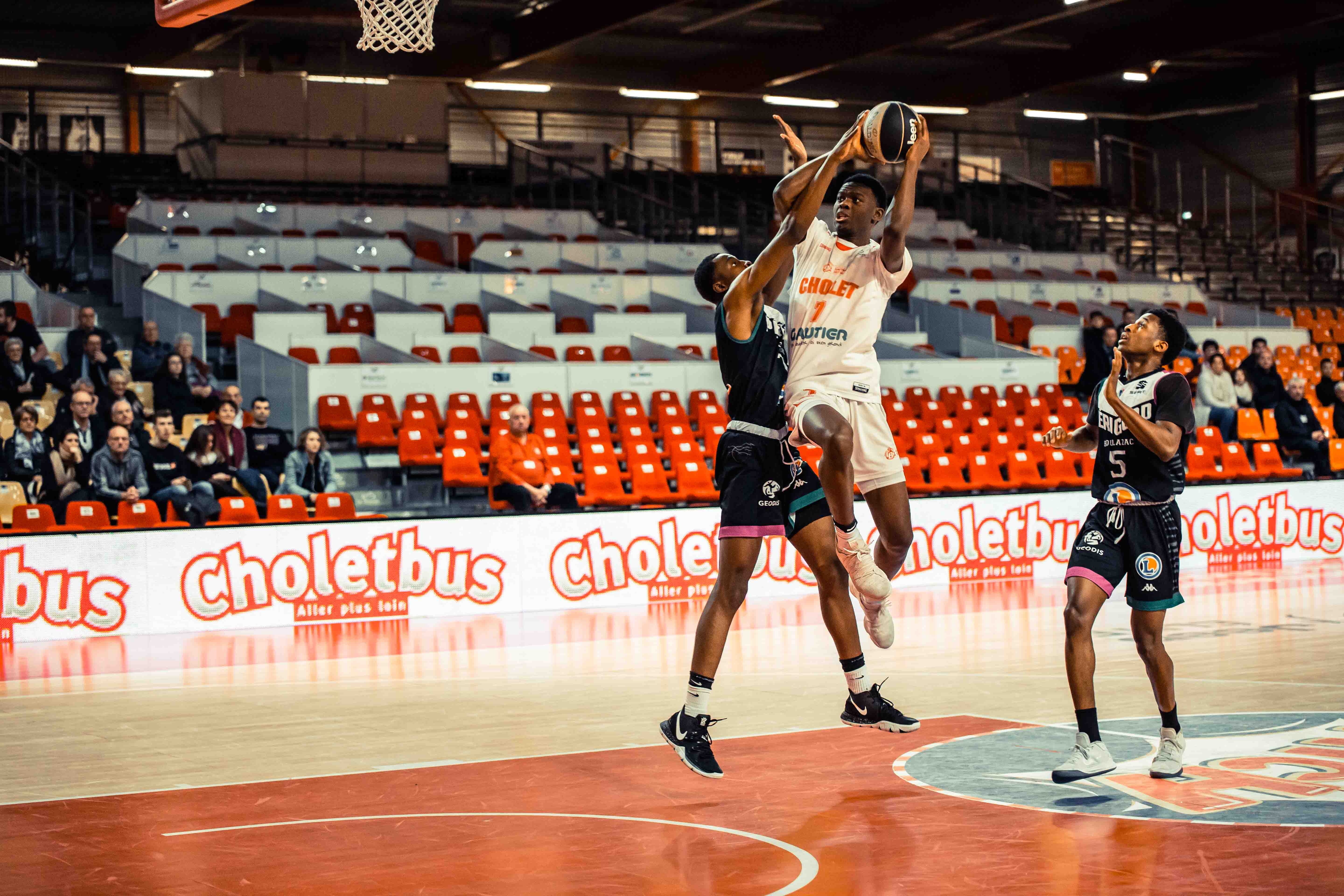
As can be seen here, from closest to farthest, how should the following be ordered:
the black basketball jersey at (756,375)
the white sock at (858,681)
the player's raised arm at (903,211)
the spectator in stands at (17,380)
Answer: the player's raised arm at (903,211)
the black basketball jersey at (756,375)
the white sock at (858,681)
the spectator in stands at (17,380)

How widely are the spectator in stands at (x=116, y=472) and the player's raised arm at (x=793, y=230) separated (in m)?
8.78

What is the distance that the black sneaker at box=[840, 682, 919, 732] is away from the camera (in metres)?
6.12

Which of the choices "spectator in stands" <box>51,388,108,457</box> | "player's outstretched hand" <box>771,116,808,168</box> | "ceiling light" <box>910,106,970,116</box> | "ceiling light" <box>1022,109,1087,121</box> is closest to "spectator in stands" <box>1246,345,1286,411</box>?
"ceiling light" <box>910,106,970,116</box>

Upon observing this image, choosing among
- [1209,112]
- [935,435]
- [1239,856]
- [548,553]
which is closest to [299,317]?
[548,553]

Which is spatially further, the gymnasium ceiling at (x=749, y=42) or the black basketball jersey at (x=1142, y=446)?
the gymnasium ceiling at (x=749, y=42)

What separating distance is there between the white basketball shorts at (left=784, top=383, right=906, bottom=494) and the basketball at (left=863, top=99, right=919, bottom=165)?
3.32ft

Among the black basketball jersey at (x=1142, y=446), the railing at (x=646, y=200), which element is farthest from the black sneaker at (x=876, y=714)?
the railing at (x=646, y=200)

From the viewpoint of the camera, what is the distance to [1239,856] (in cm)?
468

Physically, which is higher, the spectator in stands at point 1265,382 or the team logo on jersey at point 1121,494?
the spectator in stands at point 1265,382

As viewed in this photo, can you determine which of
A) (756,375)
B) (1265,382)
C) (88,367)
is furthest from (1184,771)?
(1265,382)

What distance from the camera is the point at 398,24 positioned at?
10.6m

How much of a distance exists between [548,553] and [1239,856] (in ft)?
30.7

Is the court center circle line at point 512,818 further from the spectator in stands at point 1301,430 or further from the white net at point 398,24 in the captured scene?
the spectator in stands at point 1301,430

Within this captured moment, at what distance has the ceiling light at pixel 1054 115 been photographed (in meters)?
32.2
